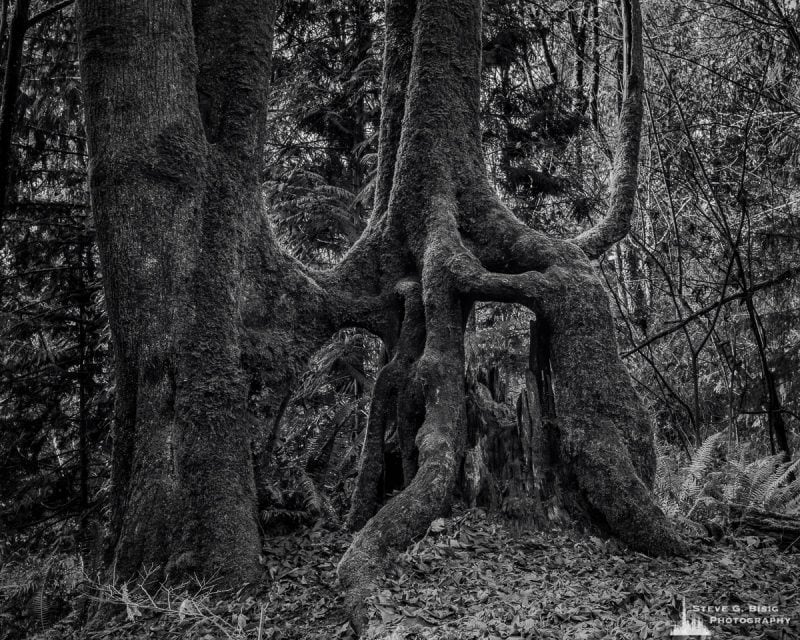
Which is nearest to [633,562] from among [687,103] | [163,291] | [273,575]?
[273,575]

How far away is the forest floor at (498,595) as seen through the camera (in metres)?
3.04

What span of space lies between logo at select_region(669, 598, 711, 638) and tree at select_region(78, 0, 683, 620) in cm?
116

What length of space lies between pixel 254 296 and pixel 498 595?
2730mm

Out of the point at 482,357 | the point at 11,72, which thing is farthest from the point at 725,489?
the point at 11,72

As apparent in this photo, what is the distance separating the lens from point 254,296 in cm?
482

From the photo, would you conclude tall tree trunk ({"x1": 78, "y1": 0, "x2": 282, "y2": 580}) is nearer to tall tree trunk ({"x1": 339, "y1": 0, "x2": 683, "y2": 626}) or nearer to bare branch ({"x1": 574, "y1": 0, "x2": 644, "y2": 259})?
tall tree trunk ({"x1": 339, "y1": 0, "x2": 683, "y2": 626})

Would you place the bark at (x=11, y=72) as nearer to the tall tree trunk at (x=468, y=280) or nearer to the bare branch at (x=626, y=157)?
the tall tree trunk at (x=468, y=280)

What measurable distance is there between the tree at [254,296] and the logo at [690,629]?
116 cm

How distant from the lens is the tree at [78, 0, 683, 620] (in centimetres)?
409

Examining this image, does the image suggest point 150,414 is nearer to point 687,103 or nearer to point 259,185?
point 259,185

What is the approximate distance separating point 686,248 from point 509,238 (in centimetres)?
513

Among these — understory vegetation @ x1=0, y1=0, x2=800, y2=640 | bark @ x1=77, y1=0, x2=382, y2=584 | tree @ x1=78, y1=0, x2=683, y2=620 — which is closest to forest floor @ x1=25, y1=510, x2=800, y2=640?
understory vegetation @ x1=0, y1=0, x2=800, y2=640

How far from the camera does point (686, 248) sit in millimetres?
9141

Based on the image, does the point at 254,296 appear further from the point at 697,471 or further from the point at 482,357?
the point at 482,357
